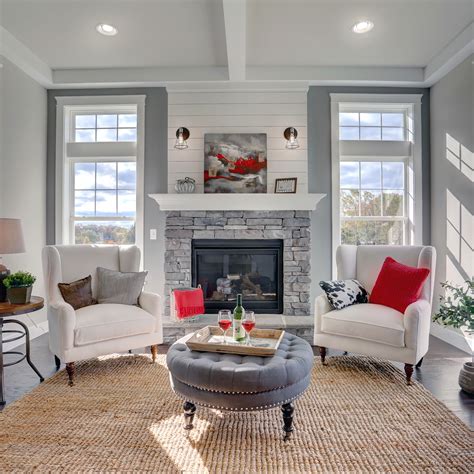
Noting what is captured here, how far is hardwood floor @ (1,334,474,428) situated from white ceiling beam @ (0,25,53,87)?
2.88 metres

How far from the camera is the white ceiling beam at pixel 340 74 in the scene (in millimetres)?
4012

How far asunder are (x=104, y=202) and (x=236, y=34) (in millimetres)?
2472

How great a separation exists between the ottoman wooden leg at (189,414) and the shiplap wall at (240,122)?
8.70 feet

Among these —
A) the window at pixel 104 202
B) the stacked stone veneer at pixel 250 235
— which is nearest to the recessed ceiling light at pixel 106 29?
the window at pixel 104 202

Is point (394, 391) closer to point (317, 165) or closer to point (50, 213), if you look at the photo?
point (317, 165)

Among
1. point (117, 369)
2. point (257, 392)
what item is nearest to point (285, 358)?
point (257, 392)

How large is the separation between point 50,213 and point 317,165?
128 inches

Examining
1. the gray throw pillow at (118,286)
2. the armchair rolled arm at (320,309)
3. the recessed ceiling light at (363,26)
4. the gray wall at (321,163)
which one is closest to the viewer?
the armchair rolled arm at (320,309)

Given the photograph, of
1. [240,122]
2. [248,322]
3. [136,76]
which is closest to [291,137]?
[240,122]

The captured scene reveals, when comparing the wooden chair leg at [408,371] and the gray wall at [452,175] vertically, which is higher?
the gray wall at [452,175]

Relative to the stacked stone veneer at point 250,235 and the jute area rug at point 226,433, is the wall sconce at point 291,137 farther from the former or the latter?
the jute area rug at point 226,433

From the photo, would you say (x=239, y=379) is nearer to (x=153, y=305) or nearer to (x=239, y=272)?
(x=153, y=305)

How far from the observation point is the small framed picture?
4.04 metres

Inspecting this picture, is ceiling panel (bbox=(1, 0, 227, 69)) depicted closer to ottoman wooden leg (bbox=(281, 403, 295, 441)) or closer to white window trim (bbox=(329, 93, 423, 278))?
white window trim (bbox=(329, 93, 423, 278))
